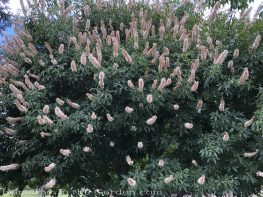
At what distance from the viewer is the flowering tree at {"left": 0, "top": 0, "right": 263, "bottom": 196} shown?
4.45 m

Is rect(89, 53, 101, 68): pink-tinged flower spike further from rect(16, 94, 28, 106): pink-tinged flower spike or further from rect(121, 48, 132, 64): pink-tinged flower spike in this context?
rect(16, 94, 28, 106): pink-tinged flower spike

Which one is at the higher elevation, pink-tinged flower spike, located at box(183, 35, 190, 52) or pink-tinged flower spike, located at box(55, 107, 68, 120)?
pink-tinged flower spike, located at box(183, 35, 190, 52)

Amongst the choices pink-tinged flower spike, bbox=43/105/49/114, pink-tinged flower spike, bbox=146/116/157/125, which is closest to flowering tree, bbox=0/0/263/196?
pink-tinged flower spike, bbox=43/105/49/114

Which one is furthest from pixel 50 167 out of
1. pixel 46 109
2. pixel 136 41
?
pixel 136 41

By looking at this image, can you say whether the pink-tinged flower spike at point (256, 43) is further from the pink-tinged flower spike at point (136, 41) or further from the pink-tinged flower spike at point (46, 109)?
the pink-tinged flower spike at point (46, 109)

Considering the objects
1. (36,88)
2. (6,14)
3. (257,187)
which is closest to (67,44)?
(36,88)

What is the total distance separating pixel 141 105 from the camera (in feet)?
14.6

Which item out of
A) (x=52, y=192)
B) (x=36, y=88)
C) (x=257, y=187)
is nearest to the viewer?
(x=36, y=88)

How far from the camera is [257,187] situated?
516cm

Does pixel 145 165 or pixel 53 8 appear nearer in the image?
pixel 145 165

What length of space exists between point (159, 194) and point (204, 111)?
120cm

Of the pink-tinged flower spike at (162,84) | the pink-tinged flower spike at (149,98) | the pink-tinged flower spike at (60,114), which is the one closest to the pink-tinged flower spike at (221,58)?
the pink-tinged flower spike at (162,84)

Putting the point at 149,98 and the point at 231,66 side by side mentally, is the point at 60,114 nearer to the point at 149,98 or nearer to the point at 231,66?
the point at 149,98

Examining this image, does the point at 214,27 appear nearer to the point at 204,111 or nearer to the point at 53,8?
the point at 204,111
